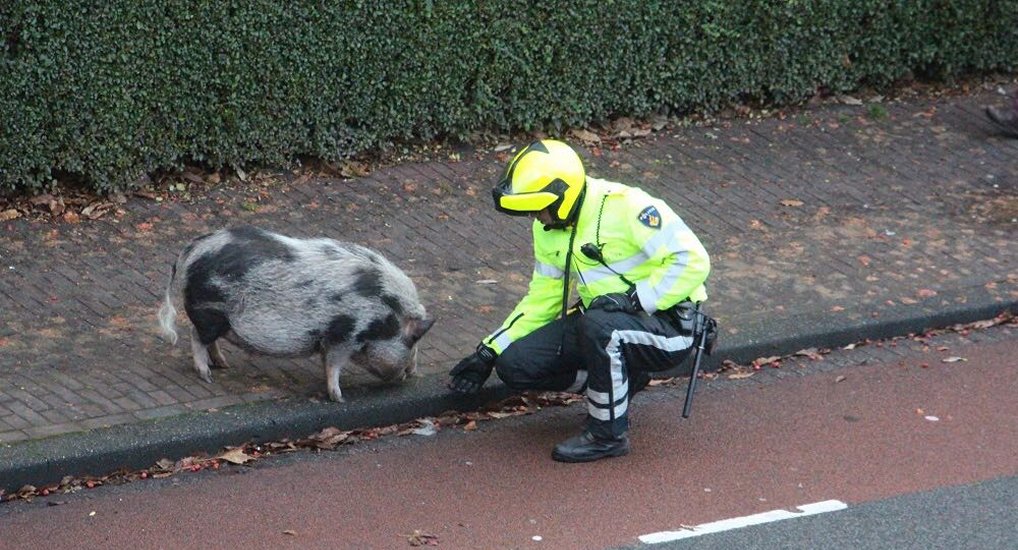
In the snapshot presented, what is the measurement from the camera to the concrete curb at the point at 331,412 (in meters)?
6.48

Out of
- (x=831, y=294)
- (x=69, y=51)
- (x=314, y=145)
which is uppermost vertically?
(x=69, y=51)

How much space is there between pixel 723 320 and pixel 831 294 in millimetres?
892

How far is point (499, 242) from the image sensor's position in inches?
381

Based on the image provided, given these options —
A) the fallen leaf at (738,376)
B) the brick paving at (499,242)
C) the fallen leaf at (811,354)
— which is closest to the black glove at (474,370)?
the brick paving at (499,242)

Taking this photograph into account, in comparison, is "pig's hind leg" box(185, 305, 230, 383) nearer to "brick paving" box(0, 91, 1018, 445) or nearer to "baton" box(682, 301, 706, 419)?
"brick paving" box(0, 91, 1018, 445)

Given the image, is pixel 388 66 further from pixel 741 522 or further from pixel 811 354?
pixel 741 522

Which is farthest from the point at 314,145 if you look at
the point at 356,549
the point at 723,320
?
the point at 356,549

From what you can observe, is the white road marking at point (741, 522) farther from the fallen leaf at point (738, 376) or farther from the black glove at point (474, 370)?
the fallen leaf at point (738, 376)

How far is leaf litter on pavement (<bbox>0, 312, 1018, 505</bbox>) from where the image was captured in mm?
6438

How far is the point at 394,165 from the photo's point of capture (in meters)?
10.7

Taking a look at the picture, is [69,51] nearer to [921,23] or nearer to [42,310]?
[42,310]

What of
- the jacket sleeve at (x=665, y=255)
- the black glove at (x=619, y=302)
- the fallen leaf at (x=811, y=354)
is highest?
the jacket sleeve at (x=665, y=255)

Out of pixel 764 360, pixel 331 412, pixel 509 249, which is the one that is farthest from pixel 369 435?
pixel 509 249

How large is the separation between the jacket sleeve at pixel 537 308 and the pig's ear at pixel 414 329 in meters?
0.30
